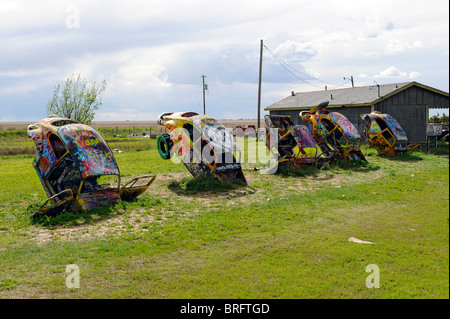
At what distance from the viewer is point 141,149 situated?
27656 millimetres

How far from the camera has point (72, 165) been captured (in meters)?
10.7

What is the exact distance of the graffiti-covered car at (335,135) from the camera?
58.4 ft

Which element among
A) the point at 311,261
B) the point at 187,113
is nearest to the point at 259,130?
the point at 187,113

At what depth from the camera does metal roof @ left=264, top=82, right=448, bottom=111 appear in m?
25.0

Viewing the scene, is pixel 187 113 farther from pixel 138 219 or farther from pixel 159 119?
pixel 138 219

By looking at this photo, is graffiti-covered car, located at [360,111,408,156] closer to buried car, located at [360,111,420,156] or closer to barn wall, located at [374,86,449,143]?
buried car, located at [360,111,420,156]

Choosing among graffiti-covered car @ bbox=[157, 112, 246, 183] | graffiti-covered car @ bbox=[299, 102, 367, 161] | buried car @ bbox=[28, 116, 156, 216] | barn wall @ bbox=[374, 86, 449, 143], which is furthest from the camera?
barn wall @ bbox=[374, 86, 449, 143]

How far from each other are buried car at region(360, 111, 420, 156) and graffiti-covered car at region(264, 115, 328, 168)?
17.3 feet

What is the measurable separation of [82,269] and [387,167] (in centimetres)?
1440

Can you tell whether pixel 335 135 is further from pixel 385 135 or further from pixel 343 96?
pixel 343 96

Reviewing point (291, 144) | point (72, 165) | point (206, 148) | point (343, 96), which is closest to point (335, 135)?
point (291, 144)

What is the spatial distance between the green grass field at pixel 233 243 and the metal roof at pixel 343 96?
1323cm

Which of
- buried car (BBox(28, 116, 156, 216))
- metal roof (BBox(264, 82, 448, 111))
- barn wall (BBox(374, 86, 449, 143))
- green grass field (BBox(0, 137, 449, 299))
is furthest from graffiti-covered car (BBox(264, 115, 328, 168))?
barn wall (BBox(374, 86, 449, 143))

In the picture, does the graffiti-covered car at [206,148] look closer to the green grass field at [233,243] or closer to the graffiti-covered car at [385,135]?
the green grass field at [233,243]
